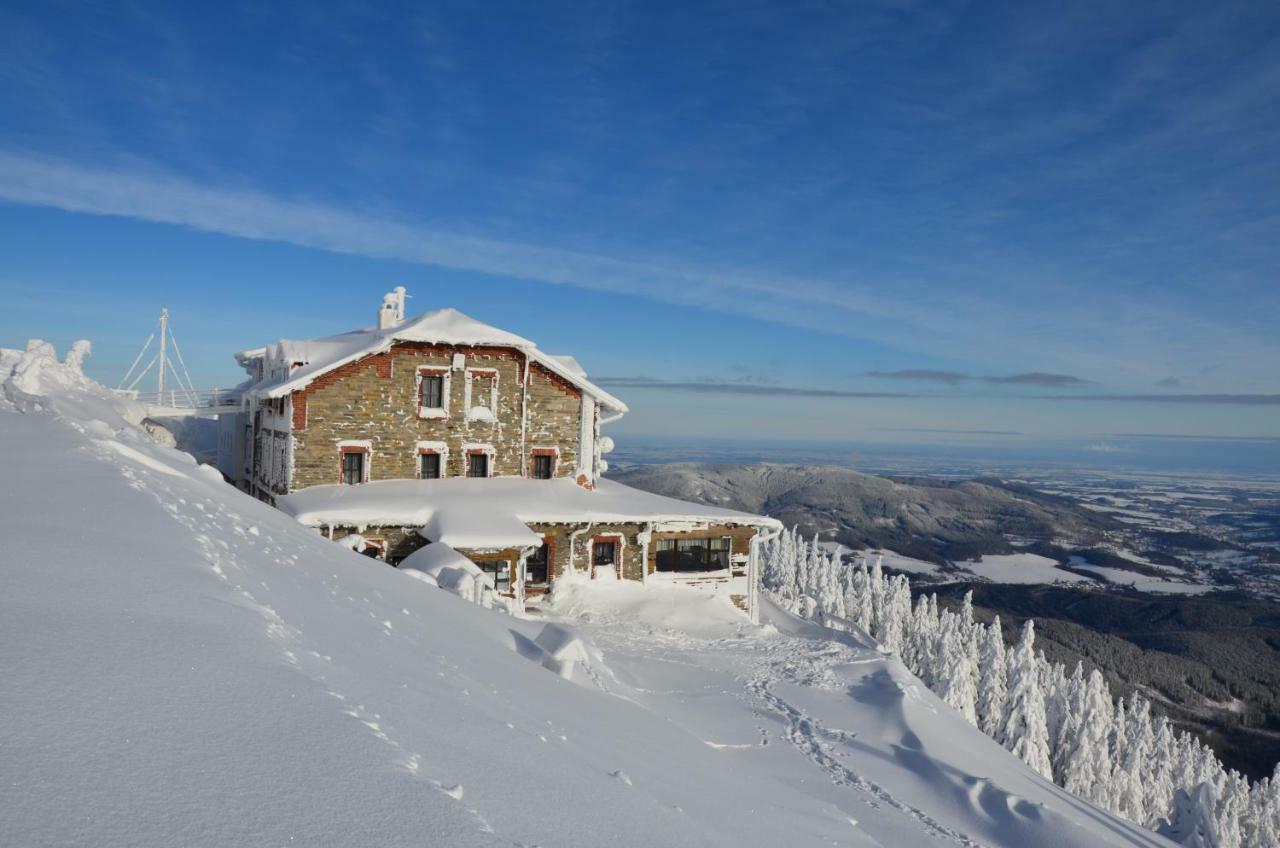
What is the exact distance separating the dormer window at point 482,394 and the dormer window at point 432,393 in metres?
0.78

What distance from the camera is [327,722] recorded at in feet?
13.5

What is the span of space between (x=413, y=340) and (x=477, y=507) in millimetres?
6353

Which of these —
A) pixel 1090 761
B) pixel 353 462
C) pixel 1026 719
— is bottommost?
pixel 1090 761

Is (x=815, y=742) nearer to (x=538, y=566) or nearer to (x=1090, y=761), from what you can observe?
(x=538, y=566)

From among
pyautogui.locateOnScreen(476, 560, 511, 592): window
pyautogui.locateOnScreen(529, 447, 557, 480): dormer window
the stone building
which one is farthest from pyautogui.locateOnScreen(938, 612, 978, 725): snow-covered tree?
pyautogui.locateOnScreen(476, 560, 511, 592): window

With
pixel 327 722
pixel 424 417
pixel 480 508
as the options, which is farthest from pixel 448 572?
pixel 327 722

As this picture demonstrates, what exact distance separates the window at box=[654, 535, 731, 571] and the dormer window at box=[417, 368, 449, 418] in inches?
358

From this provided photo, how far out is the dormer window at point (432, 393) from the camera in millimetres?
23875

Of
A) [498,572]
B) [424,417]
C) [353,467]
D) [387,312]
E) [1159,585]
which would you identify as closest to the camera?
[498,572]

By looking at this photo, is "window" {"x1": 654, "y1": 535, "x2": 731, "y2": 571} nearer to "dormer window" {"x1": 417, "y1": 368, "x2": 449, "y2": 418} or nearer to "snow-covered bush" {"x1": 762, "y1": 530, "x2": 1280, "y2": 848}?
"dormer window" {"x1": 417, "y1": 368, "x2": 449, "y2": 418}

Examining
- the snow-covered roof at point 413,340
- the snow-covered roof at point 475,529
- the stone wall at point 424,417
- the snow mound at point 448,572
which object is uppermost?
the snow-covered roof at point 413,340

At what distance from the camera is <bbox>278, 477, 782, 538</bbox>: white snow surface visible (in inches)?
790

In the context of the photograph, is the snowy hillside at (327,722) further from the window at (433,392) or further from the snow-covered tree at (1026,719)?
the snow-covered tree at (1026,719)

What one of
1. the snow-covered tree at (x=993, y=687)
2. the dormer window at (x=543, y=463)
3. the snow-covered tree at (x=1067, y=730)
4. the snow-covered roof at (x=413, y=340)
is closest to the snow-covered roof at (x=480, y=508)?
the dormer window at (x=543, y=463)
